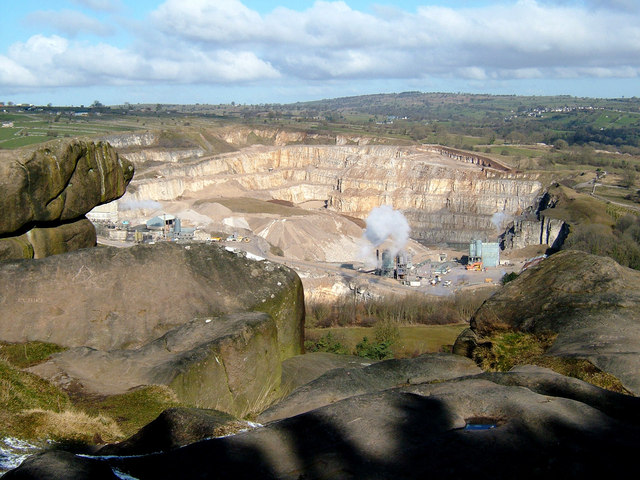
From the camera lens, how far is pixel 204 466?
5.43 metres

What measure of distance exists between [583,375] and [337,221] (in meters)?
69.7

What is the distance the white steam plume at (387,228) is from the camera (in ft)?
247

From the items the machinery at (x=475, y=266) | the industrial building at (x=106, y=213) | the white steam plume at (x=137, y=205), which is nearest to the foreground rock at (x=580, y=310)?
the machinery at (x=475, y=266)

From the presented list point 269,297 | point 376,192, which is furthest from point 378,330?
point 376,192

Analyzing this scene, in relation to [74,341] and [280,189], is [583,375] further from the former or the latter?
[280,189]

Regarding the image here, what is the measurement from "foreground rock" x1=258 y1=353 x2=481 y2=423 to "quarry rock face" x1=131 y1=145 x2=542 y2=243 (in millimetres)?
72311

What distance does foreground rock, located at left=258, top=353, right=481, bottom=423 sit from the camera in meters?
8.64

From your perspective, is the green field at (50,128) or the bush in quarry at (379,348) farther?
the green field at (50,128)

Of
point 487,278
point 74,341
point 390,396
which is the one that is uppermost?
point 390,396

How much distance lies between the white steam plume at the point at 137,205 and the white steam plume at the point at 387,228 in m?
26.4

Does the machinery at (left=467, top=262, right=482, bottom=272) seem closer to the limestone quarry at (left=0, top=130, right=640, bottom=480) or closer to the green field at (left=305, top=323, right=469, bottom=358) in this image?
the green field at (left=305, top=323, right=469, bottom=358)

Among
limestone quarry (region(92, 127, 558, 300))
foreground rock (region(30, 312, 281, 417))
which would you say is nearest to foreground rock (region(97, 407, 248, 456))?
foreground rock (region(30, 312, 281, 417))

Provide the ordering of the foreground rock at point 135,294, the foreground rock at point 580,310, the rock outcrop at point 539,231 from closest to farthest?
the foreground rock at point 580,310 → the foreground rock at point 135,294 → the rock outcrop at point 539,231

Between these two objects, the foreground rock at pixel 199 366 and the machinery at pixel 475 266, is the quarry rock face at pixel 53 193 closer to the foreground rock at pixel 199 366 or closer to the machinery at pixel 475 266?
the foreground rock at pixel 199 366
